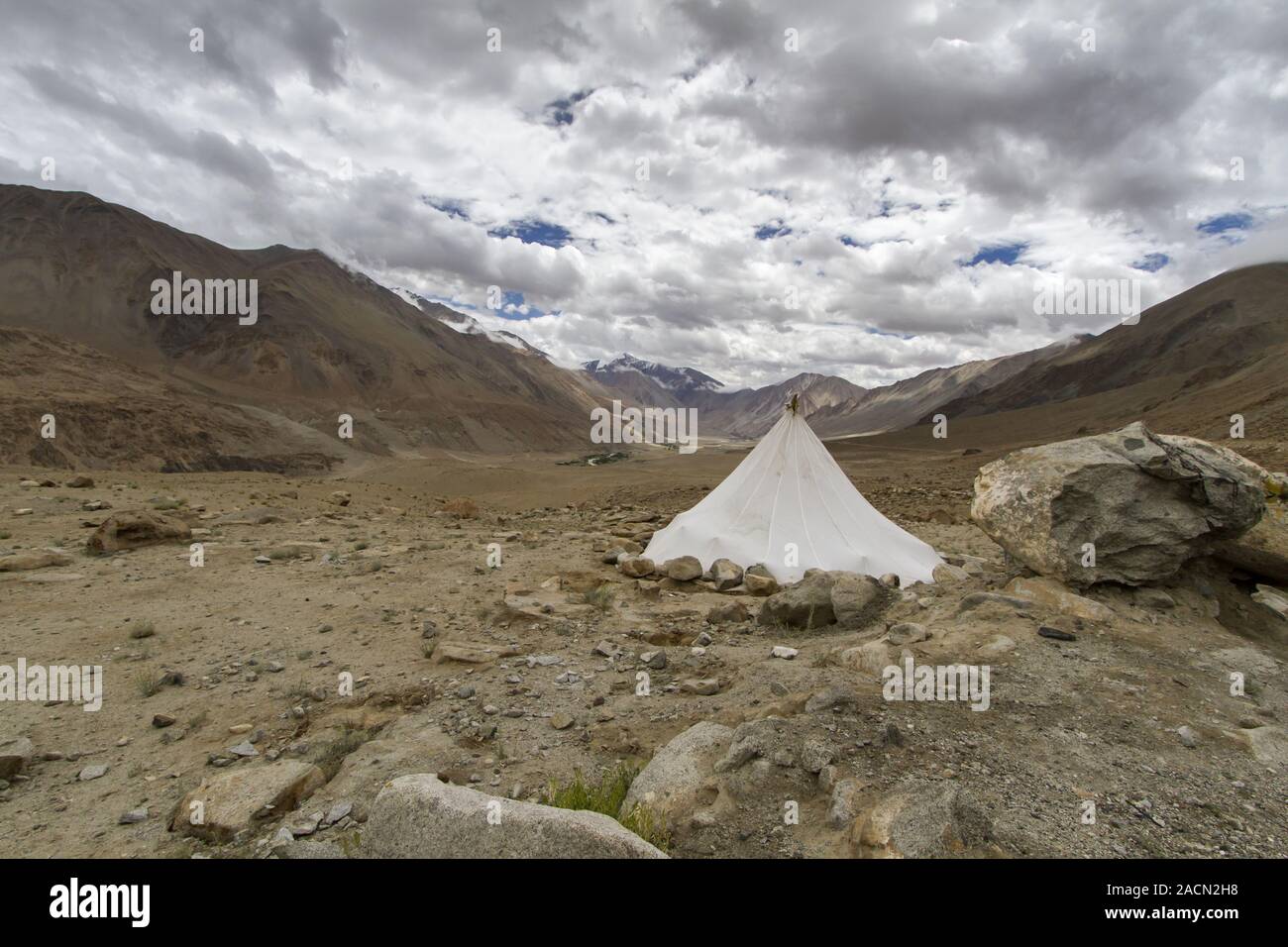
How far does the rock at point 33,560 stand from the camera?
807 centimetres

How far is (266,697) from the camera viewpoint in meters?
5.08

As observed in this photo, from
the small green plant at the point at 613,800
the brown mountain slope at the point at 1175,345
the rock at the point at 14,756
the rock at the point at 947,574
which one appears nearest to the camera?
the small green plant at the point at 613,800

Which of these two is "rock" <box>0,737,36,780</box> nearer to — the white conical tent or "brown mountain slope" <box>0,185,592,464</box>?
the white conical tent

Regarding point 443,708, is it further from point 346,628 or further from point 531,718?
point 346,628

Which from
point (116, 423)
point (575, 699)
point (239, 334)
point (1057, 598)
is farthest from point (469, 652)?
point (239, 334)

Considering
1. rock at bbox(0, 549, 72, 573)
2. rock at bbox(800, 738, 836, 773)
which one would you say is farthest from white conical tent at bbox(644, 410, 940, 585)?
rock at bbox(0, 549, 72, 573)

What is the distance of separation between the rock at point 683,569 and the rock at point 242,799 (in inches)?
232

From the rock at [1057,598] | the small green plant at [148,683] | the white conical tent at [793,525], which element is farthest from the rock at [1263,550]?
the small green plant at [148,683]

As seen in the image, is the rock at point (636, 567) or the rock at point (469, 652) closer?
the rock at point (469, 652)

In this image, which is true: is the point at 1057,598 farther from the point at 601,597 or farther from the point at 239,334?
the point at 239,334

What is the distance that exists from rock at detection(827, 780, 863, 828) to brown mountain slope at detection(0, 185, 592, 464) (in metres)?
57.4

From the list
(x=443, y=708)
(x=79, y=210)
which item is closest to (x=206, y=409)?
(x=443, y=708)

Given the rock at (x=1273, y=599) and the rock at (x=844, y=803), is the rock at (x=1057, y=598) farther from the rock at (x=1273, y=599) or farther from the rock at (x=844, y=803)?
the rock at (x=844, y=803)

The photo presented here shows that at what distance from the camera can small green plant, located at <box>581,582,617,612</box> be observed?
767 cm
